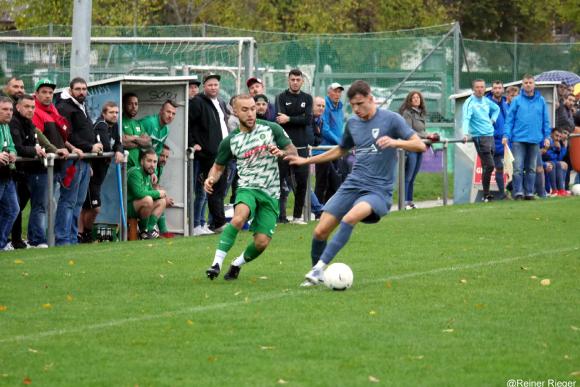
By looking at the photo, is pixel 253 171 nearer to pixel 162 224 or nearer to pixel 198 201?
pixel 162 224

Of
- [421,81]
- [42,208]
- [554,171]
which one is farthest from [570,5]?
[42,208]

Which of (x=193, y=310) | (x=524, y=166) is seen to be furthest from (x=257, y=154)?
(x=524, y=166)

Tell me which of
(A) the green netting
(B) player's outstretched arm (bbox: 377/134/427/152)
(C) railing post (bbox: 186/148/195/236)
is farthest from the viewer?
(A) the green netting

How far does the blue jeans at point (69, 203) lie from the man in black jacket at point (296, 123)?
3.29m

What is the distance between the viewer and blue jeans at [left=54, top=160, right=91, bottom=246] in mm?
16000

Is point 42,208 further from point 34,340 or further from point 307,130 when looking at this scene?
point 34,340

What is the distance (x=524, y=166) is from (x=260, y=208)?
1181 centimetres

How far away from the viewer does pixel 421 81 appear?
30.7 meters

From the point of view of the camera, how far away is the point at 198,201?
18.3 meters

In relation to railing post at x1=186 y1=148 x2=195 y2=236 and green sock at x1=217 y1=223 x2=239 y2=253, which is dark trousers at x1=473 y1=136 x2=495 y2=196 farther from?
green sock at x1=217 y1=223 x2=239 y2=253

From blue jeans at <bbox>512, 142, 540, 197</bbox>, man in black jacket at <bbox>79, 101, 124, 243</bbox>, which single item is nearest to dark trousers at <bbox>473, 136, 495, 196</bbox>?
blue jeans at <bbox>512, 142, 540, 197</bbox>

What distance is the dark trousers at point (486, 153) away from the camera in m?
22.8

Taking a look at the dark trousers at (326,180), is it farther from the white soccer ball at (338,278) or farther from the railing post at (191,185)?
the white soccer ball at (338,278)

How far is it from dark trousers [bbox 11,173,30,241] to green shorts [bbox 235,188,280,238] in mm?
4190
